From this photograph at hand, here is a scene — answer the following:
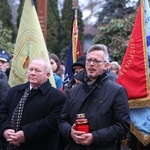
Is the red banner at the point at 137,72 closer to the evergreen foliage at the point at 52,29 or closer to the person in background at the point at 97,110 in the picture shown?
the person in background at the point at 97,110

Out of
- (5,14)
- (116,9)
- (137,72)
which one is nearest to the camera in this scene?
(137,72)

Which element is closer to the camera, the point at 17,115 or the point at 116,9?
the point at 17,115

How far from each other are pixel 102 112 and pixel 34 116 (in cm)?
95

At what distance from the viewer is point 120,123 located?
354 cm

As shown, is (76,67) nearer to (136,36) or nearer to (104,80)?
(136,36)

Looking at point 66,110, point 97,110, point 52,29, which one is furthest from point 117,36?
point 97,110

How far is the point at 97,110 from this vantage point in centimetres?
356

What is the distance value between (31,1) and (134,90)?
212cm

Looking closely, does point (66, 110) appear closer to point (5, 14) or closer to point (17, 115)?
point (17, 115)

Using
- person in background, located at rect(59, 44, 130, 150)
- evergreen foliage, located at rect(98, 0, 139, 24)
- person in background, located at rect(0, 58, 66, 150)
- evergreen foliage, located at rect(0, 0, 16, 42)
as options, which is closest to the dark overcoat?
person in background, located at rect(0, 58, 66, 150)

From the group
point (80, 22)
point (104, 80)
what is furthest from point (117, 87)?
point (80, 22)

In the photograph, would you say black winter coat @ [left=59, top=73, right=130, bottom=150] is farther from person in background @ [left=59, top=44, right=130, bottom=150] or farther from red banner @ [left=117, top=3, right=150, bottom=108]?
red banner @ [left=117, top=3, right=150, bottom=108]

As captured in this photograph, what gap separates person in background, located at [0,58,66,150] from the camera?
162 inches

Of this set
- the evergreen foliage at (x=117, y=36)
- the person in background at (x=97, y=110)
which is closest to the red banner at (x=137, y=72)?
the person in background at (x=97, y=110)
